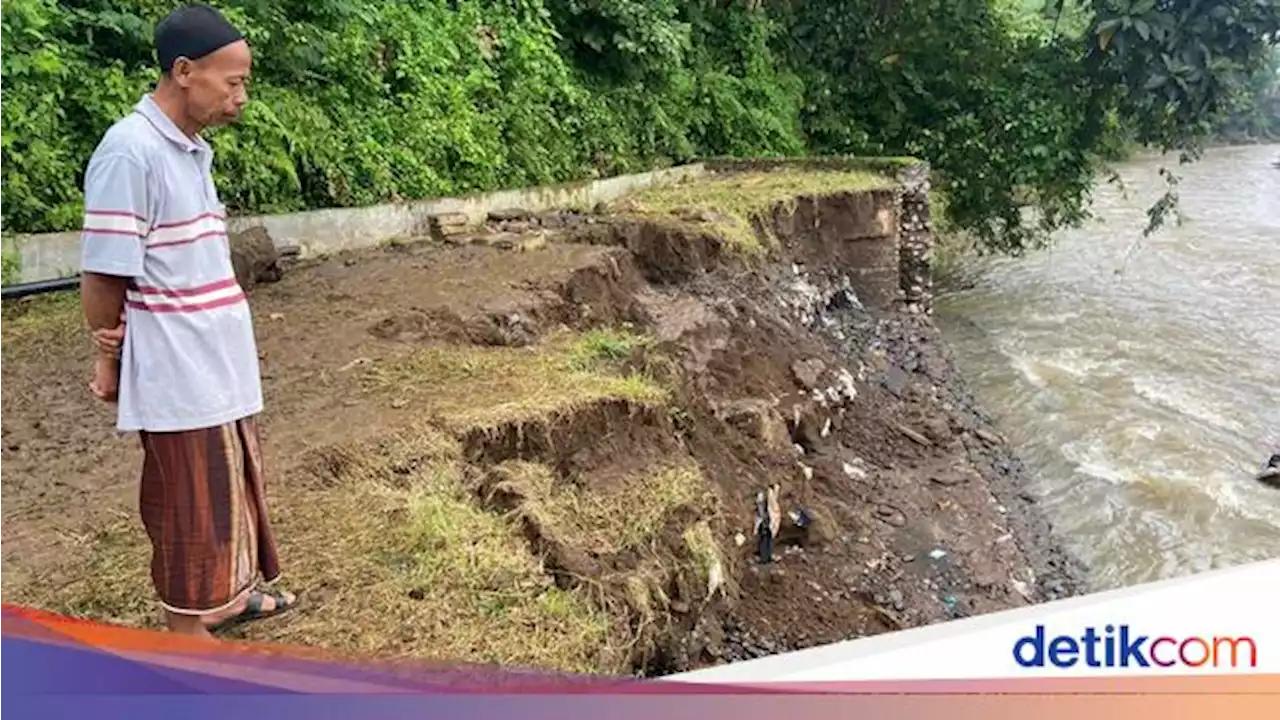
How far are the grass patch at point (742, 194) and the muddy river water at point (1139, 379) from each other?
2.81m

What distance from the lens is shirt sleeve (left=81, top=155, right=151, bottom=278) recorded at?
A: 8.13 ft

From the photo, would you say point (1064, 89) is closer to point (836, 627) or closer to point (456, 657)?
point (836, 627)

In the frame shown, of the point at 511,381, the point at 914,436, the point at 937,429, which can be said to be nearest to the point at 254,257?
the point at 511,381

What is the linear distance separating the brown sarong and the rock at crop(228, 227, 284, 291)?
4.47 metres

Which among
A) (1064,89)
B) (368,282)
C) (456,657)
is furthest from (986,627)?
(1064,89)

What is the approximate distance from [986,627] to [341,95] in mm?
8565

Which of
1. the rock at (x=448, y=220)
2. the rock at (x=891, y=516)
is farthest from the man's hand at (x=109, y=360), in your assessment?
the rock at (x=448, y=220)

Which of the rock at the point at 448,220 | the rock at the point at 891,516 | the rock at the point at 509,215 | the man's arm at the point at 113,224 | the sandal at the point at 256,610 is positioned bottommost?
the rock at the point at 891,516

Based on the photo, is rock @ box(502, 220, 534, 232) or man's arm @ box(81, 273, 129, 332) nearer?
man's arm @ box(81, 273, 129, 332)

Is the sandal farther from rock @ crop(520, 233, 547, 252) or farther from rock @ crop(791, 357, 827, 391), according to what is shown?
rock @ crop(791, 357, 827, 391)

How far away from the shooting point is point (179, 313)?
2.61 m

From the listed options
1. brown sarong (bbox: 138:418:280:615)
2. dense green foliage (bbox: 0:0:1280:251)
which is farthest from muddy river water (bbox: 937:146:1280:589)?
brown sarong (bbox: 138:418:280:615)

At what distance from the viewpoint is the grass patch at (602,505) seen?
4234mm

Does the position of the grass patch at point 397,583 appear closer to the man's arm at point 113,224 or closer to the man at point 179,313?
the man at point 179,313
